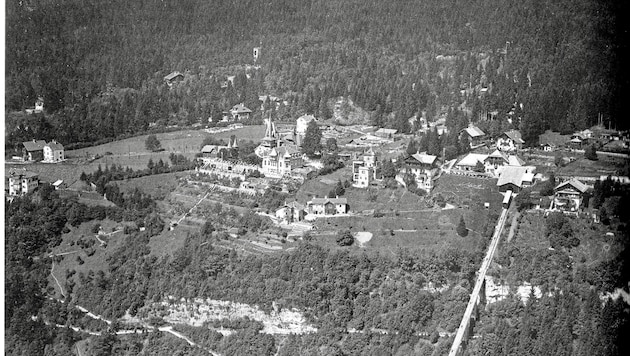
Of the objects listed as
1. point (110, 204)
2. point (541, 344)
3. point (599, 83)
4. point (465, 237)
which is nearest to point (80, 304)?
point (110, 204)

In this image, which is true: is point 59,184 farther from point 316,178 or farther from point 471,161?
point 471,161

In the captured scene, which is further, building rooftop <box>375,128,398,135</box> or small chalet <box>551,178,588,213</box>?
building rooftop <box>375,128,398,135</box>

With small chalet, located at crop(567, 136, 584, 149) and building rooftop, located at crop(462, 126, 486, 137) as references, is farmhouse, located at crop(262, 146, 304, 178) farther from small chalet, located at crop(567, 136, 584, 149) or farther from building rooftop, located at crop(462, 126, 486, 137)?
small chalet, located at crop(567, 136, 584, 149)

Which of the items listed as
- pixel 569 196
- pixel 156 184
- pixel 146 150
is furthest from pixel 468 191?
pixel 146 150

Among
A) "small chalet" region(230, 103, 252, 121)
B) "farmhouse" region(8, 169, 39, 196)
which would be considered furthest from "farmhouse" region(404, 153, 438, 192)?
"farmhouse" region(8, 169, 39, 196)

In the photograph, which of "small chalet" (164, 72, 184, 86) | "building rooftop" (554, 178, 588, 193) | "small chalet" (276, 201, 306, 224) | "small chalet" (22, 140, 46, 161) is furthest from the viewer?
"small chalet" (164, 72, 184, 86)

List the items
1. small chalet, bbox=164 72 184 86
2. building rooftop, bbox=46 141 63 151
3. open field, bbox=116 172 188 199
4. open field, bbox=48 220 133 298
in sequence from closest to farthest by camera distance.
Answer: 1. open field, bbox=48 220 133 298
2. open field, bbox=116 172 188 199
3. building rooftop, bbox=46 141 63 151
4. small chalet, bbox=164 72 184 86

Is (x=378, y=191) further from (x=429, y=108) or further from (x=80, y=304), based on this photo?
(x=80, y=304)
